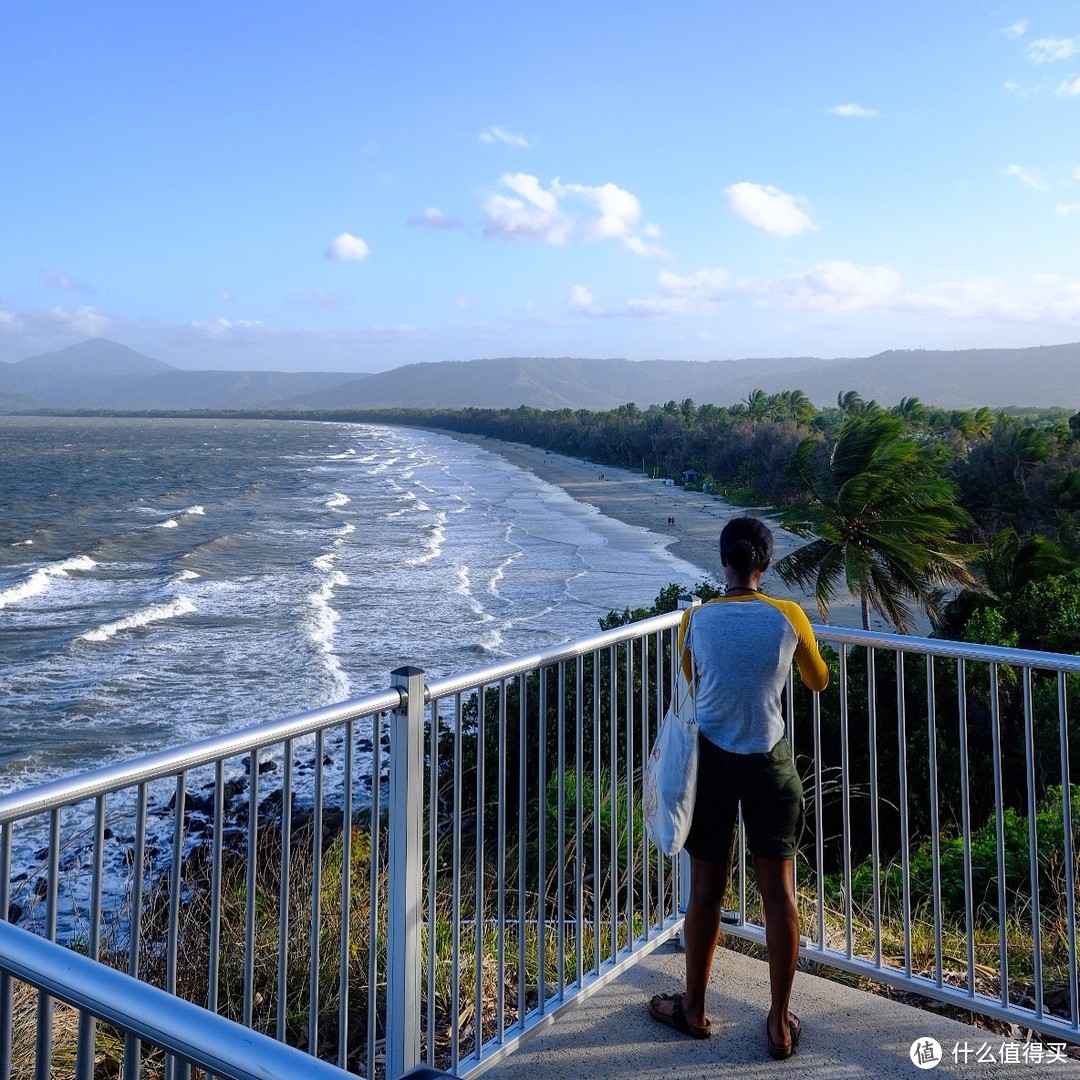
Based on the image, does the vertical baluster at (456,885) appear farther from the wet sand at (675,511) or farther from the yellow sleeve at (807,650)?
the wet sand at (675,511)

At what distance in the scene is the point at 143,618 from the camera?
20.7m

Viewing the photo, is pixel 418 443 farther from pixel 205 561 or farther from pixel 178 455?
pixel 205 561

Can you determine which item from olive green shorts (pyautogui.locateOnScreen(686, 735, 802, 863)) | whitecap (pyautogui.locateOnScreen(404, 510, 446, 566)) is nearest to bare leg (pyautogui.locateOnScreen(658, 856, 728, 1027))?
olive green shorts (pyautogui.locateOnScreen(686, 735, 802, 863))

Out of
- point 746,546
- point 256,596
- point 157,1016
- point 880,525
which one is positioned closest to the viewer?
point 157,1016

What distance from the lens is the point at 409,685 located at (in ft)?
8.29

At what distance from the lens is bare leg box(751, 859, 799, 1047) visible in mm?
3000

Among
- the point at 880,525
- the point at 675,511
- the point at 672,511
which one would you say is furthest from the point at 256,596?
the point at 675,511

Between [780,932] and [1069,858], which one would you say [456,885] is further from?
[1069,858]

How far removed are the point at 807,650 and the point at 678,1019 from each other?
1.12 meters

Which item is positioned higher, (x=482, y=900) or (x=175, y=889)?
(x=175, y=889)

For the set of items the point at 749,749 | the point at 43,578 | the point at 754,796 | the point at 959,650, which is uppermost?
the point at 959,650

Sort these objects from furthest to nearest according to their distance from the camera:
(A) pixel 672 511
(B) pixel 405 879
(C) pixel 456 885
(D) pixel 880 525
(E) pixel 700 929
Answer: (A) pixel 672 511
(D) pixel 880 525
(E) pixel 700 929
(C) pixel 456 885
(B) pixel 405 879

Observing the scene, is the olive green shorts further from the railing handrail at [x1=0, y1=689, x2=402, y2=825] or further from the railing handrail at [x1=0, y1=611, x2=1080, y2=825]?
the railing handrail at [x1=0, y1=689, x2=402, y2=825]

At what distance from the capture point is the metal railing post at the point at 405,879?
253cm
